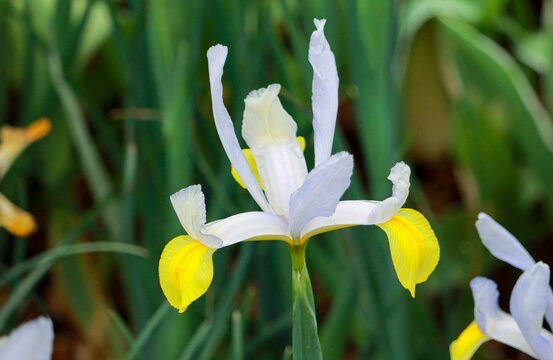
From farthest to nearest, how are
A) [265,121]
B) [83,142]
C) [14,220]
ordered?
[83,142]
[14,220]
[265,121]

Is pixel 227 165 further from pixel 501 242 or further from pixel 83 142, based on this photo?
pixel 501 242

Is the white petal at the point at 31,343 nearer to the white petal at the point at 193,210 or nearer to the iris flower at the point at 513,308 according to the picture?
the white petal at the point at 193,210

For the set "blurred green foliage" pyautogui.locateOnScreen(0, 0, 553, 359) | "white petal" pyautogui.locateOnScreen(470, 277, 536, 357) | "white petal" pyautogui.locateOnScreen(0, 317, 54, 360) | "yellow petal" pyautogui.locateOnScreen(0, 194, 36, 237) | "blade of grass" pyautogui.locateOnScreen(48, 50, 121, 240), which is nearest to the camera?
"white petal" pyautogui.locateOnScreen(0, 317, 54, 360)

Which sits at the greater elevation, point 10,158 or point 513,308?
point 10,158

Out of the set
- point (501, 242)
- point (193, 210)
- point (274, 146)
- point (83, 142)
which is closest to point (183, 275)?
point (193, 210)

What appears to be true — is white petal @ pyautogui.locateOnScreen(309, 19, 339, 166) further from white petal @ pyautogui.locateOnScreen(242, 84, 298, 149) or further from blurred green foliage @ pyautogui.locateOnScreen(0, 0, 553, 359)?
blurred green foliage @ pyautogui.locateOnScreen(0, 0, 553, 359)

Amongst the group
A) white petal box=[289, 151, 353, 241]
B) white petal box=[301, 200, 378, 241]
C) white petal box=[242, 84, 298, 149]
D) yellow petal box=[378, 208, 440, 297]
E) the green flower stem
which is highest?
white petal box=[242, 84, 298, 149]

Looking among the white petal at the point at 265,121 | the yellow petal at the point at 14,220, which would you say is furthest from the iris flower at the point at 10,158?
the white petal at the point at 265,121

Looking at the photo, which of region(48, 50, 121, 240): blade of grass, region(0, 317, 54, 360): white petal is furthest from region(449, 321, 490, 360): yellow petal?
region(48, 50, 121, 240): blade of grass
